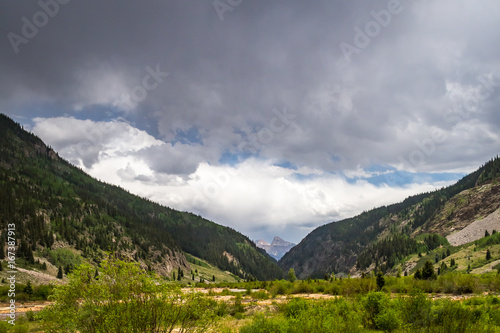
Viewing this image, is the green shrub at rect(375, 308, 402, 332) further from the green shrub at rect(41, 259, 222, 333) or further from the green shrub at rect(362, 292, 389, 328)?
the green shrub at rect(41, 259, 222, 333)

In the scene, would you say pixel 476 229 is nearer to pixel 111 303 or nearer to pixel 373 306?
pixel 373 306

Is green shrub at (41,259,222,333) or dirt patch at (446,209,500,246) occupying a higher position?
green shrub at (41,259,222,333)

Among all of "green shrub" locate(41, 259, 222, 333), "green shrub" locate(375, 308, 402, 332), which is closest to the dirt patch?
"green shrub" locate(375, 308, 402, 332)

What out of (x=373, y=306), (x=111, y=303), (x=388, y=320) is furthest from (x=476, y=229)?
(x=111, y=303)

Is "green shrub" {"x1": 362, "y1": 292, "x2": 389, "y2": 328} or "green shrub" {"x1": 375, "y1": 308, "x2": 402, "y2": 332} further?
"green shrub" {"x1": 362, "y1": 292, "x2": 389, "y2": 328}

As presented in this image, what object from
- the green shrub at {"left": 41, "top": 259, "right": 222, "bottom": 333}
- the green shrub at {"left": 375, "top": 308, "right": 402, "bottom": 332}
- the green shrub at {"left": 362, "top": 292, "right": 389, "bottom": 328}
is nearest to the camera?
the green shrub at {"left": 41, "top": 259, "right": 222, "bottom": 333}

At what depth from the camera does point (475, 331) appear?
9.90 m

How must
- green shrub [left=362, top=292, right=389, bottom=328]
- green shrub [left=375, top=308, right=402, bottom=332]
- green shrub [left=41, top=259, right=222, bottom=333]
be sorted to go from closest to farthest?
green shrub [left=41, top=259, right=222, bottom=333], green shrub [left=375, top=308, right=402, bottom=332], green shrub [left=362, top=292, right=389, bottom=328]

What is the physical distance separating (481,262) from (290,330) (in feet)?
430

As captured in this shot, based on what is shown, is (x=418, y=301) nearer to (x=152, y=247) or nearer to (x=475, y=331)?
(x=475, y=331)

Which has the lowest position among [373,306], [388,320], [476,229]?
[476,229]

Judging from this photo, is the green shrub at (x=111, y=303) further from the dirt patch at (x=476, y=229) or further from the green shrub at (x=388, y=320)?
the dirt patch at (x=476, y=229)

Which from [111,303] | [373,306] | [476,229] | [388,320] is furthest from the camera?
[476,229]

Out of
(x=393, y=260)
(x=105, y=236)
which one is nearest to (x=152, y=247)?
(x=105, y=236)
